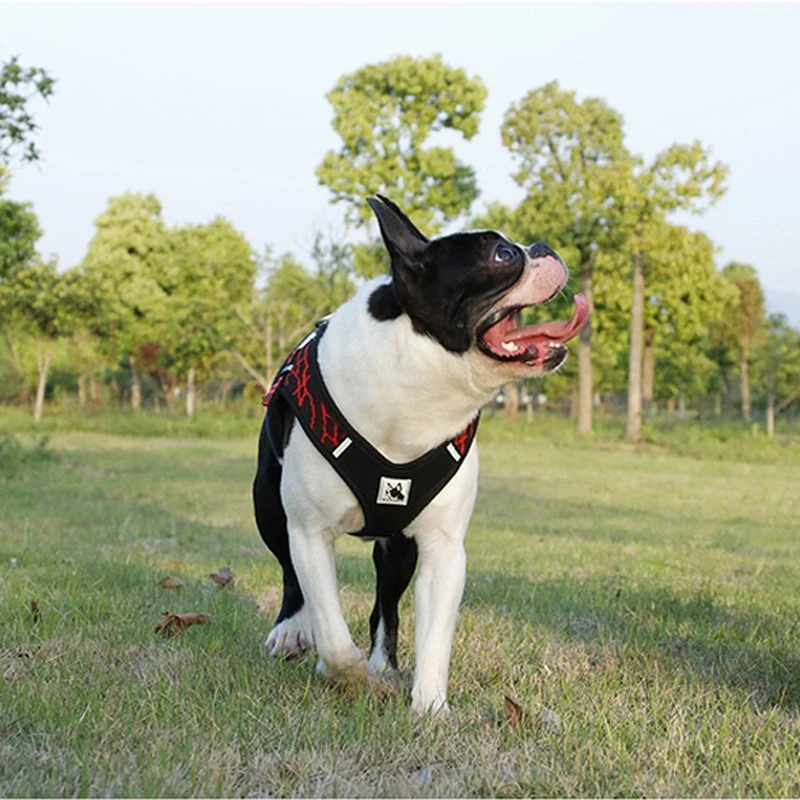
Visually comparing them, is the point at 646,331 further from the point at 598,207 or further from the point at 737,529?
the point at 737,529

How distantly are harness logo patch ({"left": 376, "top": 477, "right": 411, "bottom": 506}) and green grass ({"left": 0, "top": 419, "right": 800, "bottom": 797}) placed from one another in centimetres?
68

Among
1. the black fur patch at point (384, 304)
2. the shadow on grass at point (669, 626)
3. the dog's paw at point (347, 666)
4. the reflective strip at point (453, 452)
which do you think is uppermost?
the black fur patch at point (384, 304)

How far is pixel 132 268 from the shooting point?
48.9 metres

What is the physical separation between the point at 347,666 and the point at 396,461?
733mm

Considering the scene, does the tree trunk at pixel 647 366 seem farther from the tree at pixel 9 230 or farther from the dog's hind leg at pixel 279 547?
the dog's hind leg at pixel 279 547

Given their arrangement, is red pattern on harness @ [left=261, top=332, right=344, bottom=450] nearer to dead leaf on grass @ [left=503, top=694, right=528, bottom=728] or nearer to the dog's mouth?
the dog's mouth

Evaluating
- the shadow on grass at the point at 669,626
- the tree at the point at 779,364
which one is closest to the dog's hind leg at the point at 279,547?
the shadow on grass at the point at 669,626

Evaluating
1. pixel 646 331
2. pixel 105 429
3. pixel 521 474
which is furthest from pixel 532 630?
pixel 646 331

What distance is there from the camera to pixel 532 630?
195 inches

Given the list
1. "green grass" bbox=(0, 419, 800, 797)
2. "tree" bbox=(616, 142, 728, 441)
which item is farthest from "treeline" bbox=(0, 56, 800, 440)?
"green grass" bbox=(0, 419, 800, 797)

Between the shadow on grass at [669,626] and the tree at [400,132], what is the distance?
95.3 ft

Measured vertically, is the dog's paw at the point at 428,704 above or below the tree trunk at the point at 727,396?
below

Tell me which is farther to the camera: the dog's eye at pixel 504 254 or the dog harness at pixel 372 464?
the dog harness at pixel 372 464

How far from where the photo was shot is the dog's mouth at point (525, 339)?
134 inches
